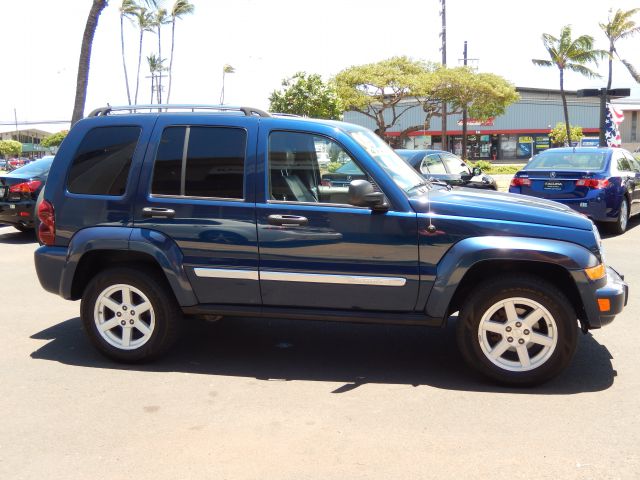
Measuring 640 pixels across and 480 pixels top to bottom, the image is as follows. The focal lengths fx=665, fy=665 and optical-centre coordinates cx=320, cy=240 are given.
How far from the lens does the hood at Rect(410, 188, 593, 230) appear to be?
14.9 feet

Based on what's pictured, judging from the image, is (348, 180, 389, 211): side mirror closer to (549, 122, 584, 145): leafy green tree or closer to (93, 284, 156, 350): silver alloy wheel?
(93, 284, 156, 350): silver alloy wheel

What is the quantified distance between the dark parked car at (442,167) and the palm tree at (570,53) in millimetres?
33412

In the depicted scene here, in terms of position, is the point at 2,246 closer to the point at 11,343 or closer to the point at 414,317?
the point at 11,343

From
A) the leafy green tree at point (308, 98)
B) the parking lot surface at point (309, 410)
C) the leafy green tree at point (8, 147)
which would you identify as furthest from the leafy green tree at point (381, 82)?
the leafy green tree at point (8, 147)

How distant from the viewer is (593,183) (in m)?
11.2

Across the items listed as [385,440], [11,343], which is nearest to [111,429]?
[385,440]

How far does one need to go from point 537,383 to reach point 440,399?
28.4 inches

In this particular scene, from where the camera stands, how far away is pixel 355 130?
5.10 metres

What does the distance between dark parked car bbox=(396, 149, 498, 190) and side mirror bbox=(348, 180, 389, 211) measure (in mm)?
7928

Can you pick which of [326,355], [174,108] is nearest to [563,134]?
[326,355]

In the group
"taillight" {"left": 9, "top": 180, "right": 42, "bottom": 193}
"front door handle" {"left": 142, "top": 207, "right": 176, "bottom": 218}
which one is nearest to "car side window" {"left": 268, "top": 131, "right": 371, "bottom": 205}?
"front door handle" {"left": 142, "top": 207, "right": 176, "bottom": 218}

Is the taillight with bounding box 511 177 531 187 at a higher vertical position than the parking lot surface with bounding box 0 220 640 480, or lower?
higher

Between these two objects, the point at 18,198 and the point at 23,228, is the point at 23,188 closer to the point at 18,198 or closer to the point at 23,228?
the point at 18,198

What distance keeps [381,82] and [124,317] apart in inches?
1449
